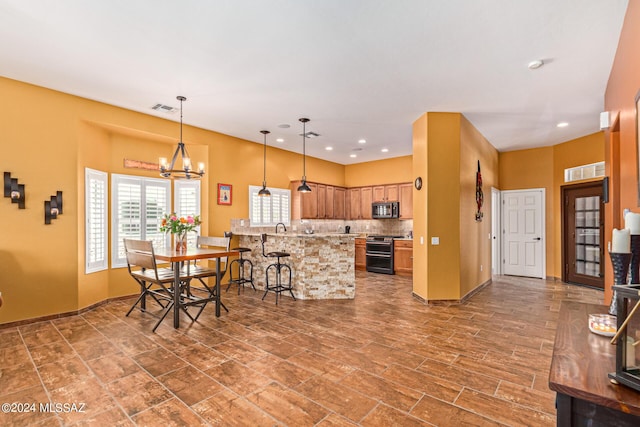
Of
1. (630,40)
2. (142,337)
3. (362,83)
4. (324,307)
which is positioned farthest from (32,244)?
(630,40)

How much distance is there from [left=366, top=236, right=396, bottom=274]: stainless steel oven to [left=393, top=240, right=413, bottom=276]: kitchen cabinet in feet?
0.33

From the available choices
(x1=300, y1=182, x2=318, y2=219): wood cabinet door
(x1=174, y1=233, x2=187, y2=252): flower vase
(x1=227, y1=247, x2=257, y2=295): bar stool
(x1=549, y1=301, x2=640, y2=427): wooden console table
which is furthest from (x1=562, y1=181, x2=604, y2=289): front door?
(x1=174, y1=233, x2=187, y2=252): flower vase

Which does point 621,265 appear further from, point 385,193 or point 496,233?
point 385,193

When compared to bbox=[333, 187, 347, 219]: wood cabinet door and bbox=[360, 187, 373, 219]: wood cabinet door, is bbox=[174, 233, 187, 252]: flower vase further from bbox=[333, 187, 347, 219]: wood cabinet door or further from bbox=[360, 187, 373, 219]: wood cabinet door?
bbox=[360, 187, 373, 219]: wood cabinet door

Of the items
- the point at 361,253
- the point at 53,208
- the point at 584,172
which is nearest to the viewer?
the point at 53,208

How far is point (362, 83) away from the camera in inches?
157

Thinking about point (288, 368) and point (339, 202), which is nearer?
point (288, 368)

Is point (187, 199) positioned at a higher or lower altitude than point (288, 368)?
higher

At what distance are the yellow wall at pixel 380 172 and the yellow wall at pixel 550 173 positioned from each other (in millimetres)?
2322

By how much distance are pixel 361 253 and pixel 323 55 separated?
5959 millimetres

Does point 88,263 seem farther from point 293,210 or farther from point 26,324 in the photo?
point 293,210

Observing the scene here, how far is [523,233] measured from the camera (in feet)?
24.6

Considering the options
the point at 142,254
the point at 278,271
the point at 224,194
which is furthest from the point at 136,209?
the point at 278,271

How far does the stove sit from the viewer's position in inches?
309
